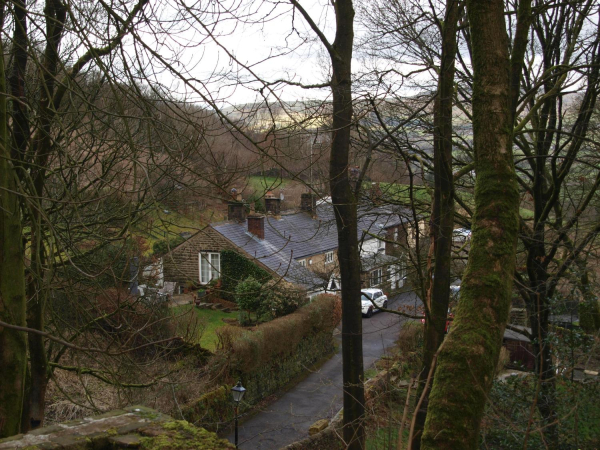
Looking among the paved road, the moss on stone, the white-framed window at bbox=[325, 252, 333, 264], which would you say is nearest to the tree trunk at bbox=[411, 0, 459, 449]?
the moss on stone

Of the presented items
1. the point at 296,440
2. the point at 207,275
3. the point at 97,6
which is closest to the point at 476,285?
the point at 97,6

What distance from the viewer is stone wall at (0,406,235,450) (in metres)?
3.11

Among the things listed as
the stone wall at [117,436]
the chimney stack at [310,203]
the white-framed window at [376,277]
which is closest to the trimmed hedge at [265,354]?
the white-framed window at [376,277]

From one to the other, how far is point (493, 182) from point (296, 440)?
428 inches

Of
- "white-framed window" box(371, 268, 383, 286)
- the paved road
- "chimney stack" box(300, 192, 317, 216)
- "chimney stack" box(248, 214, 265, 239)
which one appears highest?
"chimney stack" box(300, 192, 317, 216)

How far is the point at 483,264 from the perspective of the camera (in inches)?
110

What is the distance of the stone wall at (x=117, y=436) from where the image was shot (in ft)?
10.2

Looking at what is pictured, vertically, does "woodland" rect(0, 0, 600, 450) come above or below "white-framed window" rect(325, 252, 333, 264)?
above

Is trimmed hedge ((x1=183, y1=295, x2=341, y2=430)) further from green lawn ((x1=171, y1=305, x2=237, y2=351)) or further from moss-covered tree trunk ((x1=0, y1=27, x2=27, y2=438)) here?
moss-covered tree trunk ((x1=0, y1=27, x2=27, y2=438))

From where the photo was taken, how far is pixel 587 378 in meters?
7.78

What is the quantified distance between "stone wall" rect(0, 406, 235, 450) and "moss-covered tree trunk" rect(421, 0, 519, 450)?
1.57 meters

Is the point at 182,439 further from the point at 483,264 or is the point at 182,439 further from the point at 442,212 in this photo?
the point at 442,212

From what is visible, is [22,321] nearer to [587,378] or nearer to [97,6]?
[97,6]

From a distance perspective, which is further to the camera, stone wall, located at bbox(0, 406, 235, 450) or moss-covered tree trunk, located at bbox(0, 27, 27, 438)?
moss-covered tree trunk, located at bbox(0, 27, 27, 438)
